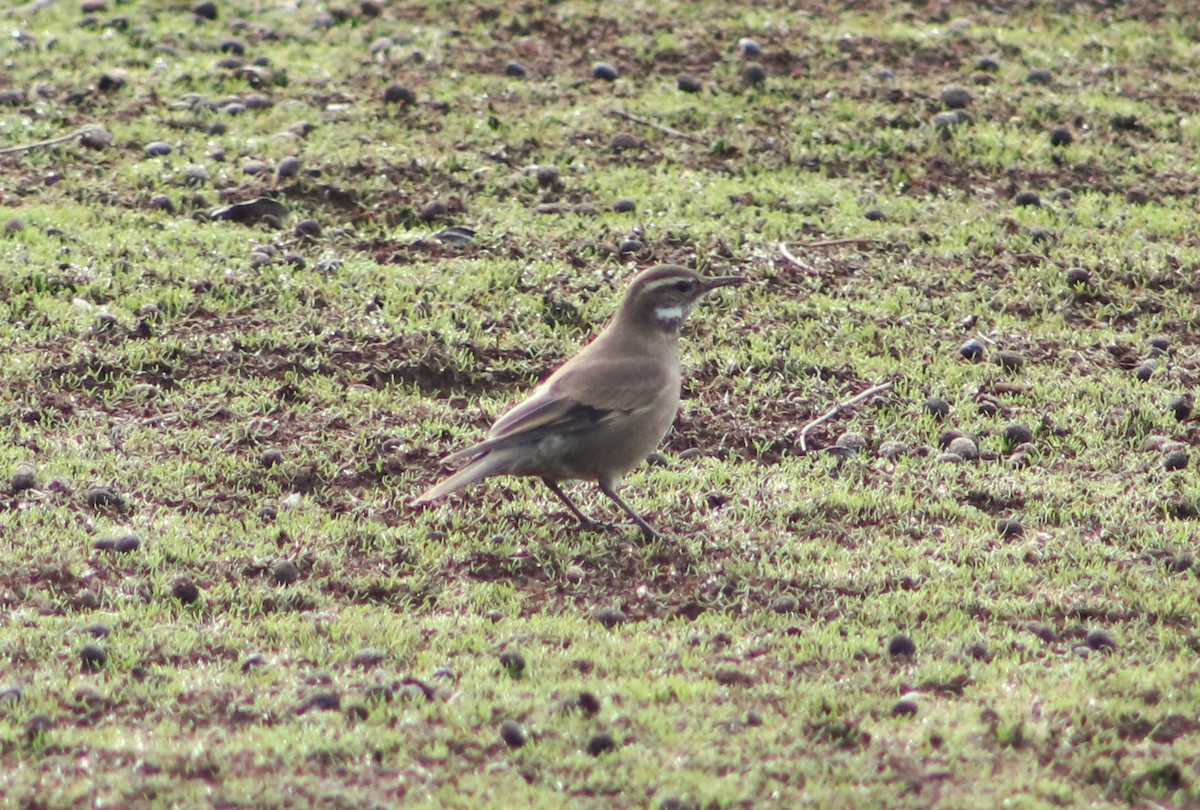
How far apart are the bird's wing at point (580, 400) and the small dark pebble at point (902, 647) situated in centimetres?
174

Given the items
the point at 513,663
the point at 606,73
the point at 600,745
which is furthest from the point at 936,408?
the point at 606,73

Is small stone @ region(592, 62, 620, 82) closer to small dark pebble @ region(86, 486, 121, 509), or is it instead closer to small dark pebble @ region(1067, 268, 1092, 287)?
small dark pebble @ region(1067, 268, 1092, 287)

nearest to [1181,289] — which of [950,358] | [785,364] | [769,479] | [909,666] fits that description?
[950,358]

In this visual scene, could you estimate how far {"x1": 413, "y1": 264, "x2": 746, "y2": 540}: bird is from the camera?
23.7ft

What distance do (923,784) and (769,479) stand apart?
9.49 feet

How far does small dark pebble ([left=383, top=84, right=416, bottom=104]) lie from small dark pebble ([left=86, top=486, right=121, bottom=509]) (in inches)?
248

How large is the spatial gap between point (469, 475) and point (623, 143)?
5.92 m

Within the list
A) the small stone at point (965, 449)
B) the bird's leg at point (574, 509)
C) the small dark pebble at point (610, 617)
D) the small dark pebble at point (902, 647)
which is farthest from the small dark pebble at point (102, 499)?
the small stone at point (965, 449)

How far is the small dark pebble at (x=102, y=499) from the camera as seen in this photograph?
7496mm

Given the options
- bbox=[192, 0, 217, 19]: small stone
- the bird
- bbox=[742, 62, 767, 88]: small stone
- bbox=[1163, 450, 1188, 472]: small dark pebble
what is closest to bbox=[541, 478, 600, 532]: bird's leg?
the bird

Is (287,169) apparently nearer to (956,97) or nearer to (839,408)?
(839,408)

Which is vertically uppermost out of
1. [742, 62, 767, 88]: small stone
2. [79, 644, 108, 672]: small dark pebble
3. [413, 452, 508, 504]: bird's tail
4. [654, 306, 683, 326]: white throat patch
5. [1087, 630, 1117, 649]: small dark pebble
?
[742, 62, 767, 88]: small stone

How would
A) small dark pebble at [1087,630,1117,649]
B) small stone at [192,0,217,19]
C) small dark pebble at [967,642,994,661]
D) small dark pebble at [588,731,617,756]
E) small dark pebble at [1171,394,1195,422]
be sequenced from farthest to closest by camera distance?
small stone at [192,0,217,19] → small dark pebble at [1171,394,1195,422] → small dark pebble at [1087,630,1117,649] → small dark pebble at [967,642,994,661] → small dark pebble at [588,731,617,756]

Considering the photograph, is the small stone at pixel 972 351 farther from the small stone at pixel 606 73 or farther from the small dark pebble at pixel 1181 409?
the small stone at pixel 606 73
